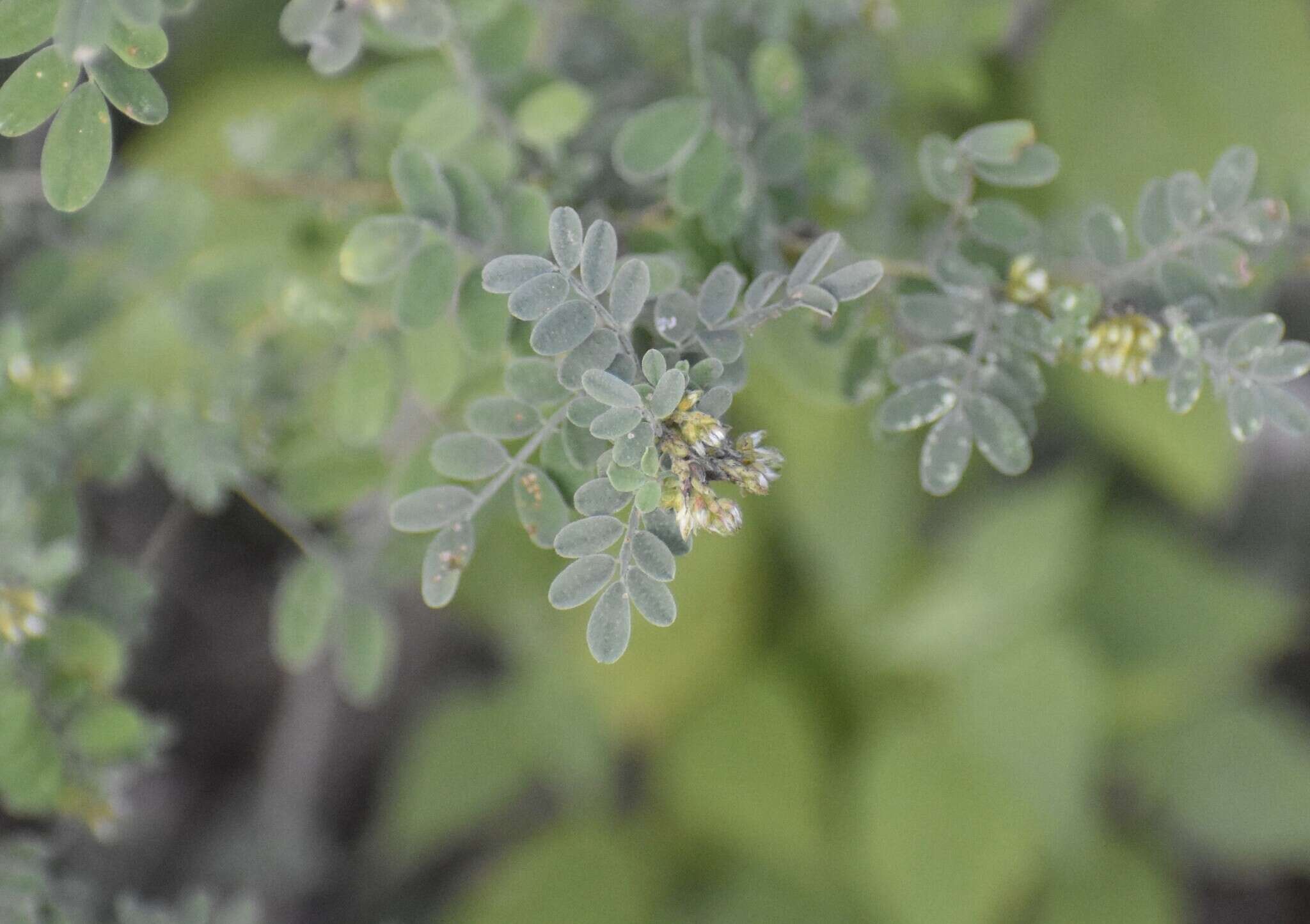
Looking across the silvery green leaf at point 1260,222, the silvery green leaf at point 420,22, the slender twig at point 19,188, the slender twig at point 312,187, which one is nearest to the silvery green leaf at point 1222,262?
the silvery green leaf at point 1260,222

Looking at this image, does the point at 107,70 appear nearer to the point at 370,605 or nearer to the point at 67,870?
the point at 370,605

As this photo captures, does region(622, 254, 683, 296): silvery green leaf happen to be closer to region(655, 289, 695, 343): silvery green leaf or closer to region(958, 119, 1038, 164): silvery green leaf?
region(655, 289, 695, 343): silvery green leaf

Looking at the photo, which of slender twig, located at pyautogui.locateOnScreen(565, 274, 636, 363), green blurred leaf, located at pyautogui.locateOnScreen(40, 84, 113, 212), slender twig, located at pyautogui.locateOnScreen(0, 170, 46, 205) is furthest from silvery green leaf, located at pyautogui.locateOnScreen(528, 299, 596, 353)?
slender twig, located at pyautogui.locateOnScreen(0, 170, 46, 205)

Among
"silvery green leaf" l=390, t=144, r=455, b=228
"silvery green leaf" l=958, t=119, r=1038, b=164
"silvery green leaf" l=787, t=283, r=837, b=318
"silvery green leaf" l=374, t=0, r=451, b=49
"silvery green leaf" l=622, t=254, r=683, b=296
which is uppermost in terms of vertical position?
"silvery green leaf" l=958, t=119, r=1038, b=164

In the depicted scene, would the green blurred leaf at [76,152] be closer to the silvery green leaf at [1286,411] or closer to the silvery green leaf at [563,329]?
the silvery green leaf at [563,329]

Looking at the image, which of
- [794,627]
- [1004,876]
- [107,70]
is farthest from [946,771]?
[107,70]

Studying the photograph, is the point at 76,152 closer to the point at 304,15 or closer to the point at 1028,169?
the point at 304,15
